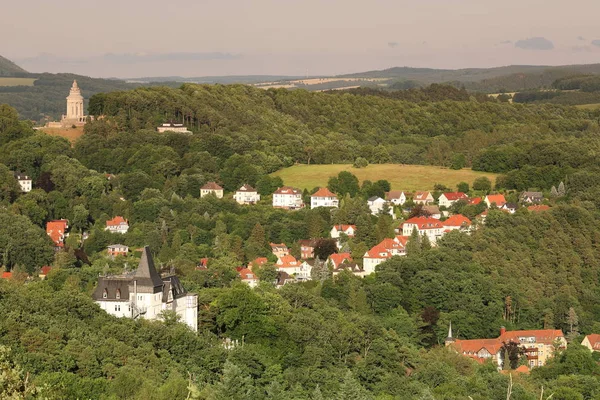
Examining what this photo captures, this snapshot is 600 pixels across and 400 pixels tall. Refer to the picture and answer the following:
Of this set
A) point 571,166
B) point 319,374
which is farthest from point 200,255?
point 571,166

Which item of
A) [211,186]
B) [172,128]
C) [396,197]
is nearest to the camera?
[396,197]

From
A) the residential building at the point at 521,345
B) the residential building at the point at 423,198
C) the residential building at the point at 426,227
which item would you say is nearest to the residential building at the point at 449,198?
the residential building at the point at 423,198

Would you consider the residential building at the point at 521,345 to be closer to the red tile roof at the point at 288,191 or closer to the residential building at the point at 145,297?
the residential building at the point at 145,297

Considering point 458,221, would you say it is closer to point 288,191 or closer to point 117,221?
point 288,191

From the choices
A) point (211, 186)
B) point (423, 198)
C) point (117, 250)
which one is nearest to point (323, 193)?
point (423, 198)

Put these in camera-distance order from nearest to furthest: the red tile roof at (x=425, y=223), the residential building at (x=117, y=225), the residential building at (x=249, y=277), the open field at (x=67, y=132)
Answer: the residential building at (x=249, y=277)
the red tile roof at (x=425, y=223)
the residential building at (x=117, y=225)
the open field at (x=67, y=132)

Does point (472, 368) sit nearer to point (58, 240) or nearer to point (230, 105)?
point (58, 240)

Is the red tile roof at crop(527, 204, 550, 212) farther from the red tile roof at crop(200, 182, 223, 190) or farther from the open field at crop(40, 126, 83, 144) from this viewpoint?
the open field at crop(40, 126, 83, 144)

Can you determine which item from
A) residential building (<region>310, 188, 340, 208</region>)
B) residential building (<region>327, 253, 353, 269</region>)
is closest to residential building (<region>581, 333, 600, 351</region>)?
residential building (<region>327, 253, 353, 269</region>)
